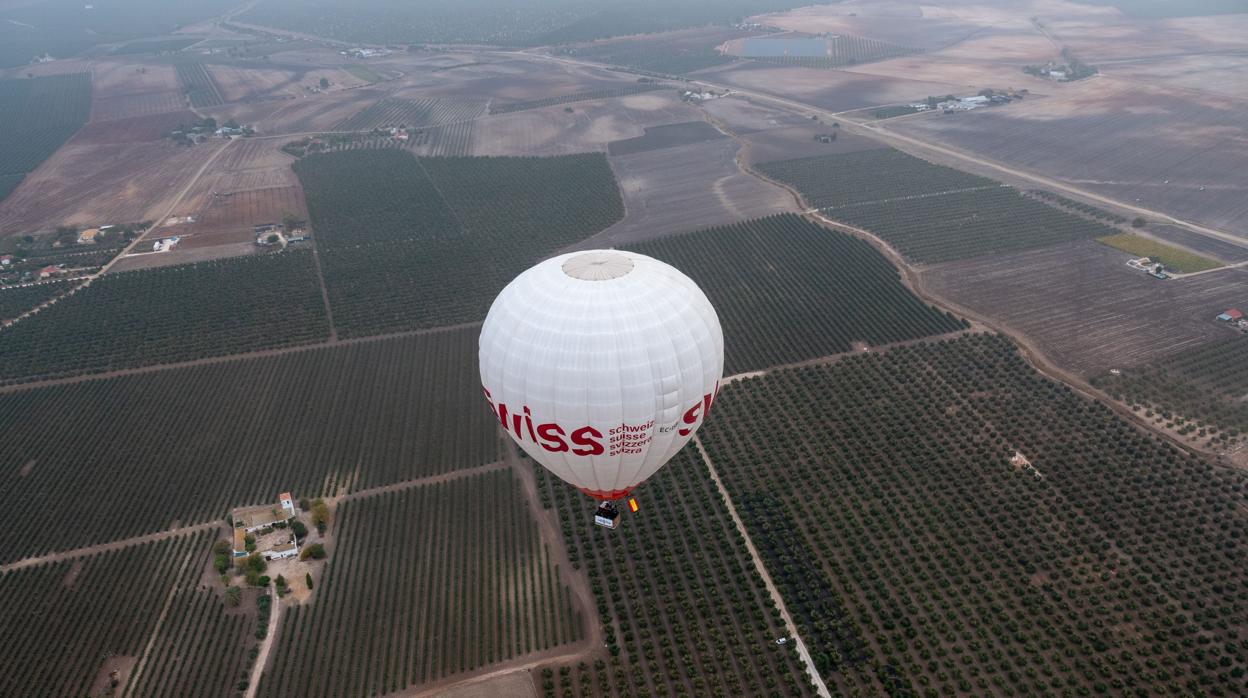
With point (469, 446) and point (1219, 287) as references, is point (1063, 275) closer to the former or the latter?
point (1219, 287)

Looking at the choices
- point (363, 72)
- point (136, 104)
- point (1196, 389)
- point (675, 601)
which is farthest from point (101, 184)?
point (1196, 389)

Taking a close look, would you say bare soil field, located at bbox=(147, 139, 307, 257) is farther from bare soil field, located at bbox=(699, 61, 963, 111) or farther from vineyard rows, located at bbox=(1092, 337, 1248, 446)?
bare soil field, located at bbox=(699, 61, 963, 111)

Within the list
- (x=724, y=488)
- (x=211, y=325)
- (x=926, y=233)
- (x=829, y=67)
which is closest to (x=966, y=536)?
(x=724, y=488)

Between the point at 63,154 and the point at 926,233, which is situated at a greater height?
the point at 63,154

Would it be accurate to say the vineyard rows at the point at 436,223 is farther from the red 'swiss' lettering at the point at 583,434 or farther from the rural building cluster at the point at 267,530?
the red 'swiss' lettering at the point at 583,434

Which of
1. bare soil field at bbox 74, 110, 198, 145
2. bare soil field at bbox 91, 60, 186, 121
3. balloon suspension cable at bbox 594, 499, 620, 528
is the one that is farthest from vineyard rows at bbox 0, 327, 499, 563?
bare soil field at bbox 91, 60, 186, 121

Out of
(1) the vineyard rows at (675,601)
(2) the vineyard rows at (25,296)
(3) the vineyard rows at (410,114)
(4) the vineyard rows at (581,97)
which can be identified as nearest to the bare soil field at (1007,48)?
(4) the vineyard rows at (581,97)

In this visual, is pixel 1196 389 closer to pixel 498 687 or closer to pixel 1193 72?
pixel 498 687
